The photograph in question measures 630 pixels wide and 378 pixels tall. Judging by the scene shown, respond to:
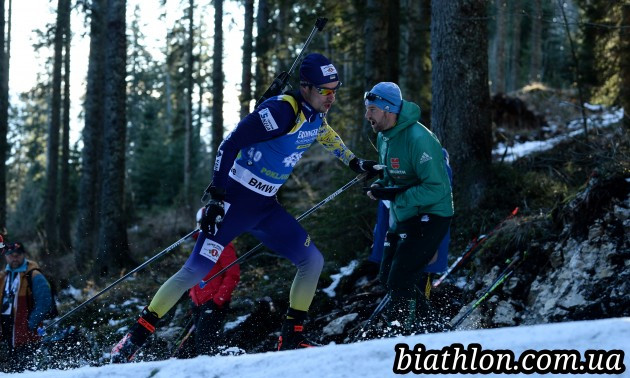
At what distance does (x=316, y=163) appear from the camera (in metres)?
21.7

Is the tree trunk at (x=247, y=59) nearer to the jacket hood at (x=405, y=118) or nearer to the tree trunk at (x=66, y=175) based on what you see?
the tree trunk at (x=66, y=175)

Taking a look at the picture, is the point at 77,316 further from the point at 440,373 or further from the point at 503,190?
the point at 440,373

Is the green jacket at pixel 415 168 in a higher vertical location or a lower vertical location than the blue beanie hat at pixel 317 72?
lower

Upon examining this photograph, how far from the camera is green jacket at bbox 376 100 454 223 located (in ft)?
19.0

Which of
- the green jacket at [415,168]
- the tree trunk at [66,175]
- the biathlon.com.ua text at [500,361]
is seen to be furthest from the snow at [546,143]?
the tree trunk at [66,175]

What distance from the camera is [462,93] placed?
9727 mm

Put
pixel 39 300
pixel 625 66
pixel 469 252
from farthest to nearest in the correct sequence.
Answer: pixel 625 66 < pixel 39 300 < pixel 469 252

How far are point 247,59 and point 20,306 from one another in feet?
33.3

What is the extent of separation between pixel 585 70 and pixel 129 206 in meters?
17.5

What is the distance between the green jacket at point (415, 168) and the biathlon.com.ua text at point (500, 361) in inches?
96.3

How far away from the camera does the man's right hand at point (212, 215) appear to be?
5410mm

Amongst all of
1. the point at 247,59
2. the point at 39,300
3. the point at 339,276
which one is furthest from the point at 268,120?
the point at 247,59

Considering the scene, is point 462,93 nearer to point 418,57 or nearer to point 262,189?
point 262,189

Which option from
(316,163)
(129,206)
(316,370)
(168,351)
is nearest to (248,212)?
(316,370)
